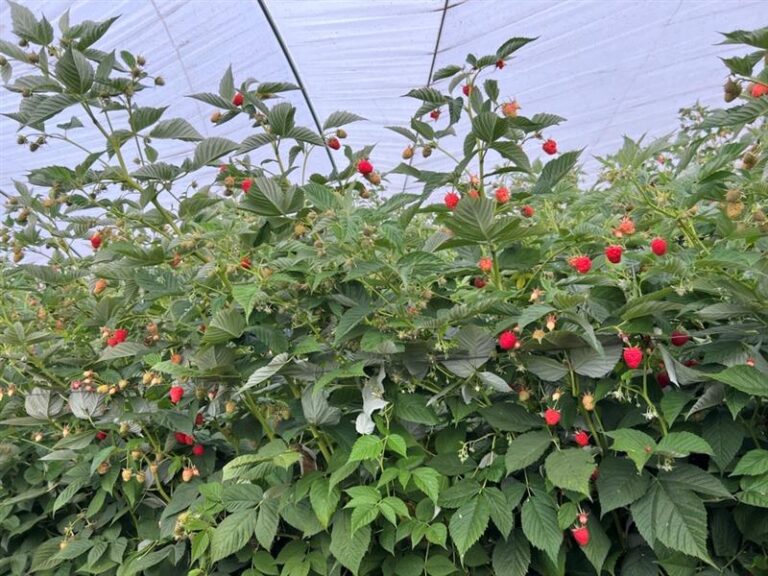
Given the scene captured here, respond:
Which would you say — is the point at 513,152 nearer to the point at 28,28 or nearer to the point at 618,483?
the point at 618,483

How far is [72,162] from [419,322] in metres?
6.99

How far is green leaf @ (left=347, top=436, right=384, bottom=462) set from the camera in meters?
1.12

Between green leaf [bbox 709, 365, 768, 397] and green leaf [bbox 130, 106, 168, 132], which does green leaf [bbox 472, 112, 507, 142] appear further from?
green leaf [bbox 130, 106, 168, 132]

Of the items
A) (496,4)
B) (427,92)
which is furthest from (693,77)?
(427,92)

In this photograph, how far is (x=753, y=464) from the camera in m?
1.01

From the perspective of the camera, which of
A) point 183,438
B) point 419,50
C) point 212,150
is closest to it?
point 212,150

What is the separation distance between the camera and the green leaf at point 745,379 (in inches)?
38.5

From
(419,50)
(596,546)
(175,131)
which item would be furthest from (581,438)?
(419,50)

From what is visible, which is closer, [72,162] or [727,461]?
[727,461]

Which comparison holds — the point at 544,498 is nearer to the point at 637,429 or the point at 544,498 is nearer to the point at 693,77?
the point at 637,429

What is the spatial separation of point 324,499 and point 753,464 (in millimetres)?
688

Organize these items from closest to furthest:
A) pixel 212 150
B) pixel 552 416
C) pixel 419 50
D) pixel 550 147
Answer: pixel 552 416, pixel 550 147, pixel 212 150, pixel 419 50

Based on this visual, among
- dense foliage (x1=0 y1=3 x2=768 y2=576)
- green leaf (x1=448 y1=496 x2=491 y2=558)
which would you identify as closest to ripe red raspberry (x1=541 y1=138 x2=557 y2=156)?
dense foliage (x1=0 y1=3 x2=768 y2=576)

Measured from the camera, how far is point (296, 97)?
7293 millimetres
